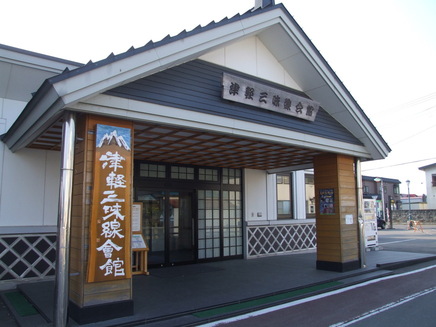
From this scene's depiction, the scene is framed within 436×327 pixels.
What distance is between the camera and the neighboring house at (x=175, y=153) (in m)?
5.30

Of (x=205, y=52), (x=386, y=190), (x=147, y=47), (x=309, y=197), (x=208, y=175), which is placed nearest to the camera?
(x=147, y=47)

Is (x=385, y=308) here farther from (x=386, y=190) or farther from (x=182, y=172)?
(x=386, y=190)

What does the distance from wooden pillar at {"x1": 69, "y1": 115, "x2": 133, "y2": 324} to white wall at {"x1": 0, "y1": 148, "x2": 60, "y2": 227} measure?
323 centimetres

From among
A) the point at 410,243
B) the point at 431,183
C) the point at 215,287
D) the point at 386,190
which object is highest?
the point at 431,183

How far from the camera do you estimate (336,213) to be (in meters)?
9.66

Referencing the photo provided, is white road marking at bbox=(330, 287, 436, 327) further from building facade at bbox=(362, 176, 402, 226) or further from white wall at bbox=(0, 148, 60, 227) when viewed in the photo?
building facade at bbox=(362, 176, 402, 226)

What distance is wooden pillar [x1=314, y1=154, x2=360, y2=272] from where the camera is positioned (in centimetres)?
959

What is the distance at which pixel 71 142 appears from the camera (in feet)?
17.3

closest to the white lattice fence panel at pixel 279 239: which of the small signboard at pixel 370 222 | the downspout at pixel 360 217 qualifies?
the small signboard at pixel 370 222

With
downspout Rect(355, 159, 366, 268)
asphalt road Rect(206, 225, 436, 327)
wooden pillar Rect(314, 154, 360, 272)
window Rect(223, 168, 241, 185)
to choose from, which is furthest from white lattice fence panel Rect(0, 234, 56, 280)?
downspout Rect(355, 159, 366, 268)

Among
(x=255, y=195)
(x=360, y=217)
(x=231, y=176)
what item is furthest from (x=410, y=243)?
(x=231, y=176)

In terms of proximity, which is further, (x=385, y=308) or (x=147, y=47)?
(x=385, y=308)

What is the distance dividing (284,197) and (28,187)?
9264mm

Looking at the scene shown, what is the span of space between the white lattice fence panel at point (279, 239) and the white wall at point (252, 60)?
5.91m
